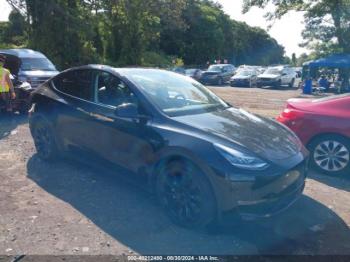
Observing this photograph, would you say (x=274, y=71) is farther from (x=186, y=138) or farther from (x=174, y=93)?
(x=186, y=138)

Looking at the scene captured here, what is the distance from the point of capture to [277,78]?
28781 mm

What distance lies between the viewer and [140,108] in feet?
14.7

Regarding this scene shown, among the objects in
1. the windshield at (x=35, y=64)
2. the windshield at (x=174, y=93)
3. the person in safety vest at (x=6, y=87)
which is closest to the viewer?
the windshield at (x=174, y=93)

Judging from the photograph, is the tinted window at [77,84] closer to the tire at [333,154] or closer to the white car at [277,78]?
the tire at [333,154]

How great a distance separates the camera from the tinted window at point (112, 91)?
4.71 metres

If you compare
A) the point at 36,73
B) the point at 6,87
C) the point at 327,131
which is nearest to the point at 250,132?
the point at 327,131

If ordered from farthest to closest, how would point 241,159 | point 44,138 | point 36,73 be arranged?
point 36,73 < point 44,138 < point 241,159

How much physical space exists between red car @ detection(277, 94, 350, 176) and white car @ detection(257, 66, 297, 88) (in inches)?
917

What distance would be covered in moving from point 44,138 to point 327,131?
4.36 metres

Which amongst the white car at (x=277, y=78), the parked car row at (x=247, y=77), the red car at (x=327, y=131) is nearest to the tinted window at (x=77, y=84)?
the red car at (x=327, y=131)

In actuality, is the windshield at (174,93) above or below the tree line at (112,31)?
below

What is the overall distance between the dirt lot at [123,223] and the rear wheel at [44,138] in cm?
Answer: 35

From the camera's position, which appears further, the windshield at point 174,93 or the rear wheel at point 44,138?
the rear wheel at point 44,138

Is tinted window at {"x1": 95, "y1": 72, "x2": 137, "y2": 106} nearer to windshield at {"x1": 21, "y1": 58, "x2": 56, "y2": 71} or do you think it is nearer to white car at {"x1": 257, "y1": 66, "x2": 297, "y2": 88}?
windshield at {"x1": 21, "y1": 58, "x2": 56, "y2": 71}
